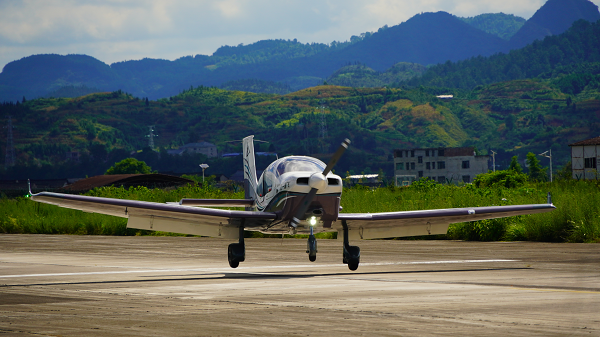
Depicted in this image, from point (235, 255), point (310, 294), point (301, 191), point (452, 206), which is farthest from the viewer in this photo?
point (452, 206)

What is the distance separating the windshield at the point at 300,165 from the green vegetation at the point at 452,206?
12.1m

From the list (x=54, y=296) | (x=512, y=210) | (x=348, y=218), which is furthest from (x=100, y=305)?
(x=512, y=210)

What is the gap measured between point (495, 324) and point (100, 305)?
599cm

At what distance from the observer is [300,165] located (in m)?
15.7

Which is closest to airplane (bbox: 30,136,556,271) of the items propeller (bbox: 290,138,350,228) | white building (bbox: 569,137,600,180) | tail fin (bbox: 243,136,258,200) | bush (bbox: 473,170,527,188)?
propeller (bbox: 290,138,350,228)

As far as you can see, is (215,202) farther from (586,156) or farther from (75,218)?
(586,156)

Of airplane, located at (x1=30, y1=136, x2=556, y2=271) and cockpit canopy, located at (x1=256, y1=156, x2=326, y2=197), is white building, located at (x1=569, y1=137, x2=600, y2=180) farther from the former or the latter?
cockpit canopy, located at (x1=256, y1=156, x2=326, y2=197)

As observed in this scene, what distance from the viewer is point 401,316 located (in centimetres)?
873

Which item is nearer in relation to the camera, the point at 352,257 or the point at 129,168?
the point at 352,257

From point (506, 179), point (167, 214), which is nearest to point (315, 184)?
point (167, 214)

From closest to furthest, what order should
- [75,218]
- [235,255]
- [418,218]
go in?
[235,255] → [418,218] → [75,218]

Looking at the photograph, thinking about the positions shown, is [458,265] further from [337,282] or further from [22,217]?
[22,217]

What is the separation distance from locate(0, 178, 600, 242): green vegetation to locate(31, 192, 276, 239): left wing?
12.8 metres

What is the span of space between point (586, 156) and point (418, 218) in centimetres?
11414
